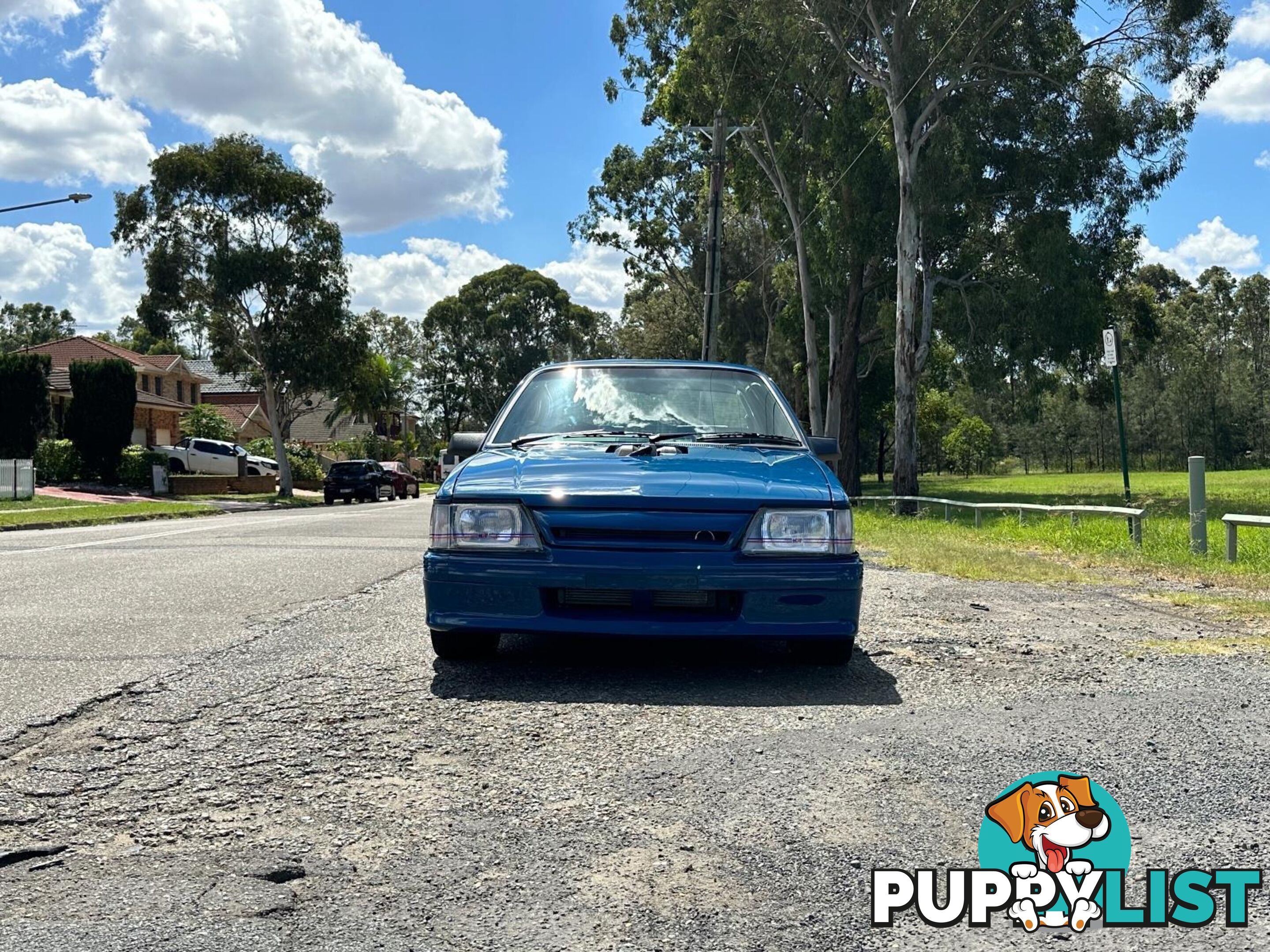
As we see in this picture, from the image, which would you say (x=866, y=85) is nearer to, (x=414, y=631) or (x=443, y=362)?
(x=414, y=631)

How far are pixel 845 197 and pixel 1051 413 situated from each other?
2565 inches

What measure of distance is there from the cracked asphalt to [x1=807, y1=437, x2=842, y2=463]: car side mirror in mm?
1070

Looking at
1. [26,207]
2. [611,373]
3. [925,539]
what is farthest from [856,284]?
[611,373]

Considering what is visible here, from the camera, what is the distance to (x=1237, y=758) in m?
3.90

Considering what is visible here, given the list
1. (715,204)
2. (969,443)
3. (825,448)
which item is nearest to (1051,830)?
(825,448)

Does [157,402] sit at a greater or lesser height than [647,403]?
greater

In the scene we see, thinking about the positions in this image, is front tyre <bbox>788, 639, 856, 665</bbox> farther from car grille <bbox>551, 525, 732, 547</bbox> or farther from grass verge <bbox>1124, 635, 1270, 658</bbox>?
grass verge <bbox>1124, 635, 1270, 658</bbox>

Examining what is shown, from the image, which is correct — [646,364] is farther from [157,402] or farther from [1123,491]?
[157,402]

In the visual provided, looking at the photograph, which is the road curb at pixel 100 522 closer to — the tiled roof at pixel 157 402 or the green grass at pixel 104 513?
the green grass at pixel 104 513

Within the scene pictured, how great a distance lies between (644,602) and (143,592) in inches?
208

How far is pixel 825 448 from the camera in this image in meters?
6.53

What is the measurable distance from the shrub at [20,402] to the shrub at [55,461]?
417 mm

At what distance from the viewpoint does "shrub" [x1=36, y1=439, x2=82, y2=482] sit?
122 feet

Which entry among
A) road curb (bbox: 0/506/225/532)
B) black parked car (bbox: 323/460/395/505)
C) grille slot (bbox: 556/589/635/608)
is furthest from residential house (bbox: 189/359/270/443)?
grille slot (bbox: 556/589/635/608)
